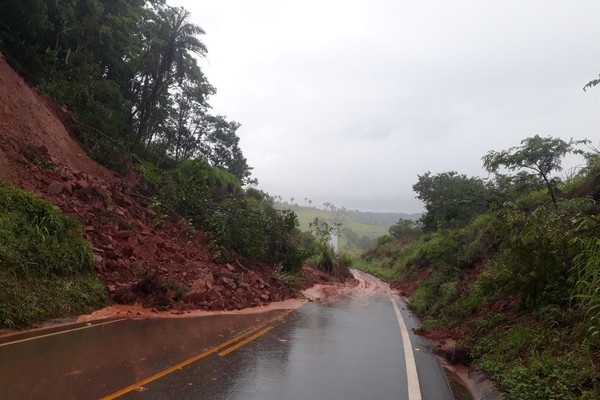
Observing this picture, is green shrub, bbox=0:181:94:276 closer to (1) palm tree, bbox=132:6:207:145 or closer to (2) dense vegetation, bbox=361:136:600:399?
(2) dense vegetation, bbox=361:136:600:399

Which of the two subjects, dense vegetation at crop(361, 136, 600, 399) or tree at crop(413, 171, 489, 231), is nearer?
dense vegetation at crop(361, 136, 600, 399)

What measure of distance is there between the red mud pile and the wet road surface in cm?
245

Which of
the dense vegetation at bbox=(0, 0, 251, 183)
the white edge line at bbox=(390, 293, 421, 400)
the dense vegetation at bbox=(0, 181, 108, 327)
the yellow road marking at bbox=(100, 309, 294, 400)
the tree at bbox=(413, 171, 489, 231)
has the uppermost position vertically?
the dense vegetation at bbox=(0, 0, 251, 183)

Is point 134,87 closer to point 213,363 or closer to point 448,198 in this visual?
point 448,198

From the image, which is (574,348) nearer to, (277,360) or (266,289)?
(277,360)

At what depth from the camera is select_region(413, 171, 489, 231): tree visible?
24516 millimetres

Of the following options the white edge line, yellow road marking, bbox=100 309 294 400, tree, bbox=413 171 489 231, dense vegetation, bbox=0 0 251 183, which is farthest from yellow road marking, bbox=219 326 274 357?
dense vegetation, bbox=0 0 251 183

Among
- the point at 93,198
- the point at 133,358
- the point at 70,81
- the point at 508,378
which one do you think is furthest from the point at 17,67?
the point at 508,378

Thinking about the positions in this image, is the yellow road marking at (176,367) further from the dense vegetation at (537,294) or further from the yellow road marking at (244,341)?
the dense vegetation at (537,294)

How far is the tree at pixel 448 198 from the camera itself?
24516mm

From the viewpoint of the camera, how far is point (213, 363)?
6621 mm

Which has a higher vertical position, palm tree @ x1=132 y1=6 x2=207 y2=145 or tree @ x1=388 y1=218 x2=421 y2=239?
palm tree @ x1=132 y1=6 x2=207 y2=145

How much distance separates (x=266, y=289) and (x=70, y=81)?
14998 millimetres

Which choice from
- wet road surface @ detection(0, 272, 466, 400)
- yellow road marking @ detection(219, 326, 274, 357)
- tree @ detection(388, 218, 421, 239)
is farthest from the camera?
tree @ detection(388, 218, 421, 239)
